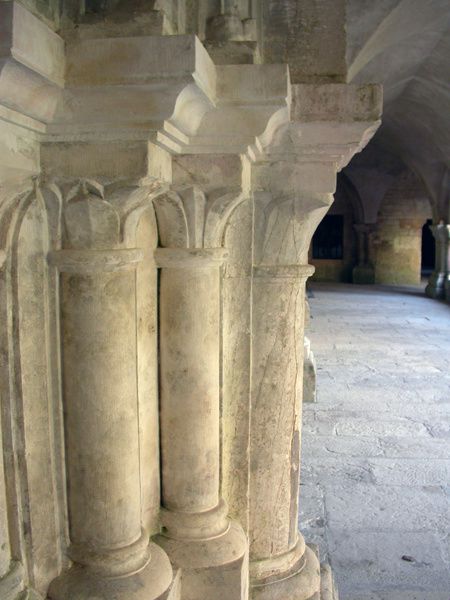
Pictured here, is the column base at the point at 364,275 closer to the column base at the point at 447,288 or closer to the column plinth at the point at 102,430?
the column base at the point at 447,288

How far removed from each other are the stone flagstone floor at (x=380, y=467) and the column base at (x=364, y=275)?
8645 mm

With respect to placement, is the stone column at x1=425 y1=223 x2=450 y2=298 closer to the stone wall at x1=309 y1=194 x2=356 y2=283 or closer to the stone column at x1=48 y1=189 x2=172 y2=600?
the stone wall at x1=309 y1=194 x2=356 y2=283

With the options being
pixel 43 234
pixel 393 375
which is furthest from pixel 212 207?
pixel 393 375

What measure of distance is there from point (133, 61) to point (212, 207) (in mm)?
549

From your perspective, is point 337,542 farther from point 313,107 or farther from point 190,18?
point 190,18

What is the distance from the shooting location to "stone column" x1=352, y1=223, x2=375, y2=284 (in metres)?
16.3

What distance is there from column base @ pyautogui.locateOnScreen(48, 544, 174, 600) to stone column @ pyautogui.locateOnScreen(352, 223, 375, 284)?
15202 mm

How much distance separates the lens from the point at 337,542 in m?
2.94

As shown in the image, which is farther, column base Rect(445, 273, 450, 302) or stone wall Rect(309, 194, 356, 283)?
stone wall Rect(309, 194, 356, 283)

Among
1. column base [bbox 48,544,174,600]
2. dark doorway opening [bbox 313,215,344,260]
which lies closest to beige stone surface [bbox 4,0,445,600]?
column base [bbox 48,544,174,600]

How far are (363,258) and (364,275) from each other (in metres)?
0.57

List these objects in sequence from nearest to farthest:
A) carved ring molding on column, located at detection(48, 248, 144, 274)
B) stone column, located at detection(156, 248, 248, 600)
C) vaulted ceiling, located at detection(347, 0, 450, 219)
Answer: carved ring molding on column, located at detection(48, 248, 144, 274), stone column, located at detection(156, 248, 248, 600), vaulted ceiling, located at detection(347, 0, 450, 219)

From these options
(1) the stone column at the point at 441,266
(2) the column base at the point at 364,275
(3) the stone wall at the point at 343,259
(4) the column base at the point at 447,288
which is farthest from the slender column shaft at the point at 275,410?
(3) the stone wall at the point at 343,259

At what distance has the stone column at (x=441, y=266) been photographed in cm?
1247
